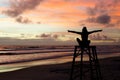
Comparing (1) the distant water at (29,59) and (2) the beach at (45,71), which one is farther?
(1) the distant water at (29,59)

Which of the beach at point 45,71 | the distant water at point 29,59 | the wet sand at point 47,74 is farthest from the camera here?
the distant water at point 29,59

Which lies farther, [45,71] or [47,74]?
[45,71]

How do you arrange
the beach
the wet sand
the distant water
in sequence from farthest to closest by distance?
the distant water, the beach, the wet sand

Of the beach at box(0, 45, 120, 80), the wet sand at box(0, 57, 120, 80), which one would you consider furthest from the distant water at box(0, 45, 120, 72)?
the wet sand at box(0, 57, 120, 80)

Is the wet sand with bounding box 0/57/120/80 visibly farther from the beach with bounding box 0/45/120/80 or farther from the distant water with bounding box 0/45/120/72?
the distant water with bounding box 0/45/120/72

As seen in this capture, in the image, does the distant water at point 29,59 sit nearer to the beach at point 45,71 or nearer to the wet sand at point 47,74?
the beach at point 45,71

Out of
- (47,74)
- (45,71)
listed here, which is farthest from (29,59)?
(47,74)

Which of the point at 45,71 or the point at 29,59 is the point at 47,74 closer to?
the point at 45,71

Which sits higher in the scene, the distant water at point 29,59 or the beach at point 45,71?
the distant water at point 29,59

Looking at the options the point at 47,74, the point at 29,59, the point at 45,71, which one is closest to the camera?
the point at 47,74

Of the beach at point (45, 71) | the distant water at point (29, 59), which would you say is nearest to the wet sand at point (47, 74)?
the beach at point (45, 71)

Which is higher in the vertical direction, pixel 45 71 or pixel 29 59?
pixel 29 59

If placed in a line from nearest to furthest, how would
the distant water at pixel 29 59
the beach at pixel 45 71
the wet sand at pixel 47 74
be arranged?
the wet sand at pixel 47 74, the beach at pixel 45 71, the distant water at pixel 29 59

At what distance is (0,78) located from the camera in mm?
30484
